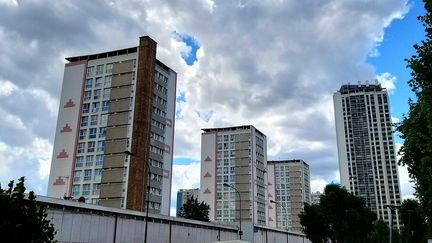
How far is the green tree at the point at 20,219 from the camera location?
39.0ft

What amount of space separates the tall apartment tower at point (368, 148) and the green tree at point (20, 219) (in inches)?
4466

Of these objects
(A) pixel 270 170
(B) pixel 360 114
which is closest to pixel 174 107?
(B) pixel 360 114

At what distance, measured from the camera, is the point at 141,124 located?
7488 cm

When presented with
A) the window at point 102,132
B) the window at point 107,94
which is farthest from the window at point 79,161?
the window at point 107,94

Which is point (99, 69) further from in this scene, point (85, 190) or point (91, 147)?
point (85, 190)

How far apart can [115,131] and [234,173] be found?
202ft

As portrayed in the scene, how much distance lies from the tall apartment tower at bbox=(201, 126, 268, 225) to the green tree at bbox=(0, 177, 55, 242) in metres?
117

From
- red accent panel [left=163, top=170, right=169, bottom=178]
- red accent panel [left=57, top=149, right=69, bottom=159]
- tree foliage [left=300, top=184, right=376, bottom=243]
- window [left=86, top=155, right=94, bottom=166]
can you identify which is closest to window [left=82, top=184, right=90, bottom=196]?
window [left=86, top=155, right=94, bottom=166]

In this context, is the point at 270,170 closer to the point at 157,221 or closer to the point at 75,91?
the point at 75,91

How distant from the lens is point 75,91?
81.4 meters

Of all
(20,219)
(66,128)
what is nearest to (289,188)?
(66,128)

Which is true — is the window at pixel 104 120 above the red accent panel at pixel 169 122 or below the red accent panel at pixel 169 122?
below

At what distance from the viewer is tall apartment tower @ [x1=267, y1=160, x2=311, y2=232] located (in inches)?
6594

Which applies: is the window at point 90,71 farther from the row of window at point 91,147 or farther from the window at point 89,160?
the window at point 89,160
